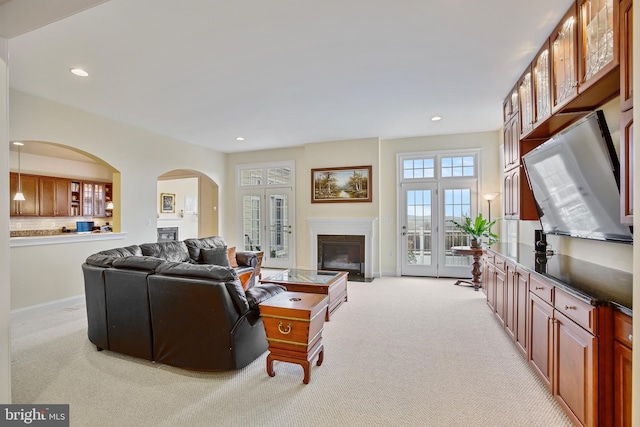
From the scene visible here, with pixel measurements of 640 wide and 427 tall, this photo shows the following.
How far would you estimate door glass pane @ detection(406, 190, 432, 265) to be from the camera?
585 cm

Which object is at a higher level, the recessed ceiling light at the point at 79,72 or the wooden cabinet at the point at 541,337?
the recessed ceiling light at the point at 79,72

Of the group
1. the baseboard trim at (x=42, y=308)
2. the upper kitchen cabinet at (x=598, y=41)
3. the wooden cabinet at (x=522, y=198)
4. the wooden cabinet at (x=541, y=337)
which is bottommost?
the baseboard trim at (x=42, y=308)

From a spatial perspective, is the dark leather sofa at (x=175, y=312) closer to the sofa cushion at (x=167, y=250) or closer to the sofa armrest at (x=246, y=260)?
the sofa cushion at (x=167, y=250)

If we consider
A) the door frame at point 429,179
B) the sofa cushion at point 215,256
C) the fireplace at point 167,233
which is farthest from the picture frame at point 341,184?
the fireplace at point 167,233

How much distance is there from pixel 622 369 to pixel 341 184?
5.02m

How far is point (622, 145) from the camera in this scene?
5.31 feet

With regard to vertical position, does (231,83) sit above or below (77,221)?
above

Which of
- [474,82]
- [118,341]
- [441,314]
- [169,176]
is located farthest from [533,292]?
[169,176]

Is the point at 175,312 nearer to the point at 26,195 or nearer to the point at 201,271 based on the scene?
the point at 201,271

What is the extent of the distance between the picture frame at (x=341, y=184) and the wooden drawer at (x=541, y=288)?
3815mm

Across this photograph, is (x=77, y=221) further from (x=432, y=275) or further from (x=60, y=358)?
(x=432, y=275)

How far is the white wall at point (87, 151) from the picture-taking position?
3666mm

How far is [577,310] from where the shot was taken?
1641mm

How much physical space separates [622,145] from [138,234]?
231 inches
